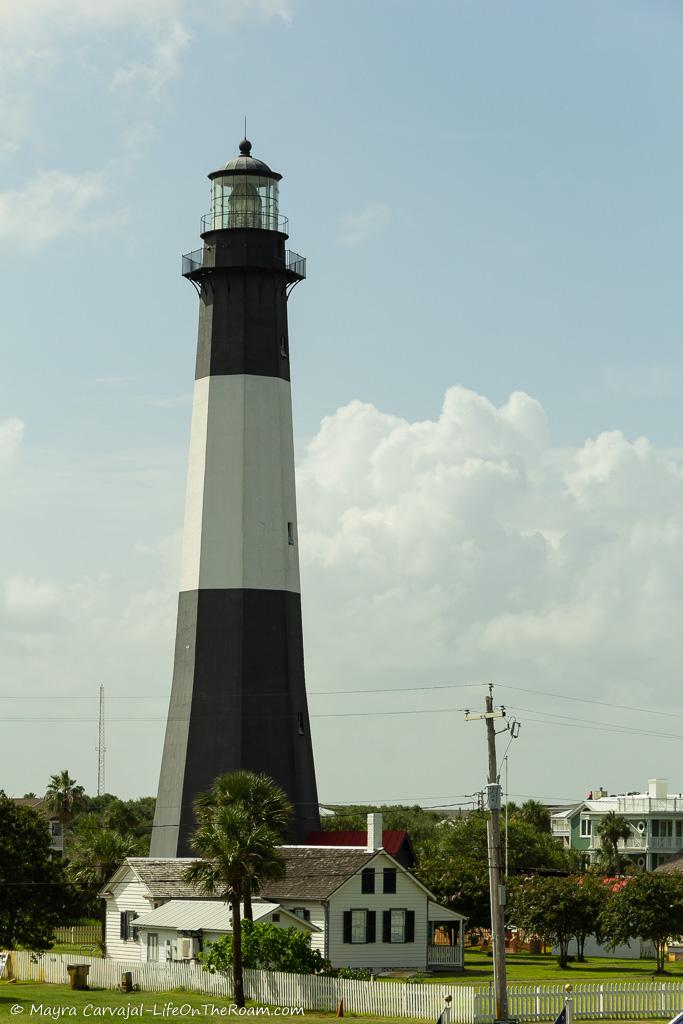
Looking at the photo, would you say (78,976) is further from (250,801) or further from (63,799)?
(63,799)

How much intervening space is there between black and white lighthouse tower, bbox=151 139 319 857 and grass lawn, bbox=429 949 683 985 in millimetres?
9927

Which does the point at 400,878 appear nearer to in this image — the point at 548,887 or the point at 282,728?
the point at 282,728

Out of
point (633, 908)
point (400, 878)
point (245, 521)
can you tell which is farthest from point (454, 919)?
point (245, 521)

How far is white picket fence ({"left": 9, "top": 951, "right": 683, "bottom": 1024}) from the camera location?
Result: 4762 cm

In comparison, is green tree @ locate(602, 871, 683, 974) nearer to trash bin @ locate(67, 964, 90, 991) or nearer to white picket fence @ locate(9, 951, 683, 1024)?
white picket fence @ locate(9, 951, 683, 1024)

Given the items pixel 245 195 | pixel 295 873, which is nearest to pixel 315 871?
pixel 295 873

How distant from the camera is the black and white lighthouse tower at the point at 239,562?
67688 mm

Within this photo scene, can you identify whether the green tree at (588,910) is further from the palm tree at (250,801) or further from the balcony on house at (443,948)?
the palm tree at (250,801)

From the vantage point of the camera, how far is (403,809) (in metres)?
190

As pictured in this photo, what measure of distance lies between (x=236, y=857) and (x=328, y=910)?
34.9 feet

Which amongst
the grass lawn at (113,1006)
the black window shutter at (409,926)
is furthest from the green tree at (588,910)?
the grass lawn at (113,1006)

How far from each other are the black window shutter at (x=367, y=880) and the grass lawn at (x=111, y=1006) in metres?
9.19

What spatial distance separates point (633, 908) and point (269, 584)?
20.6 metres

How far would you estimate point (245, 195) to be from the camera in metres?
73.1
